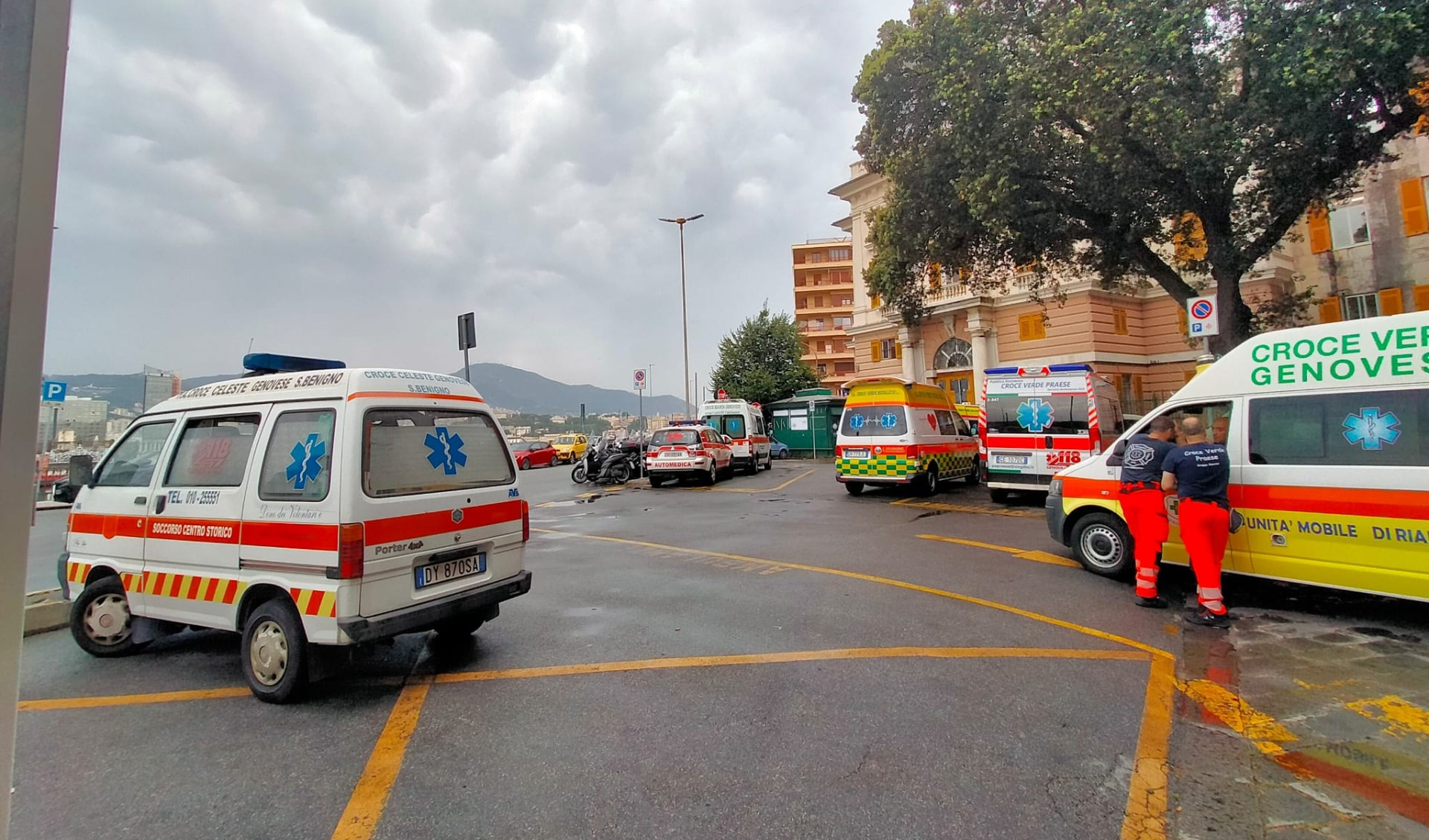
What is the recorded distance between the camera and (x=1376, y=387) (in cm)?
504

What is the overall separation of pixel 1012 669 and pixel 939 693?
68 cm

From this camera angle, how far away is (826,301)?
75.2m

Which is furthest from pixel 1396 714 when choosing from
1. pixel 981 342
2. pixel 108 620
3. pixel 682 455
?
pixel 981 342

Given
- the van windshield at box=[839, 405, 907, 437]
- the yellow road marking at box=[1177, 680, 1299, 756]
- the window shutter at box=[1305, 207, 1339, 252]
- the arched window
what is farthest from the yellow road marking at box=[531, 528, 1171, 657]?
the arched window

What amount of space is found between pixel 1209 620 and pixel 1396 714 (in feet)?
5.39

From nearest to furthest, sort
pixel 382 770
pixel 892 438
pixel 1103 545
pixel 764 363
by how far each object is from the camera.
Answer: pixel 382 770 → pixel 1103 545 → pixel 892 438 → pixel 764 363

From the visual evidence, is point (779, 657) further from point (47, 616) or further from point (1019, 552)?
point (47, 616)

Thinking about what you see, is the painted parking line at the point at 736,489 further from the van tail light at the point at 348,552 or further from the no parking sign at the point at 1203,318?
the van tail light at the point at 348,552

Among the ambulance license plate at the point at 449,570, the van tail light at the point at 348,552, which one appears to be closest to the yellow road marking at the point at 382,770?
the ambulance license plate at the point at 449,570

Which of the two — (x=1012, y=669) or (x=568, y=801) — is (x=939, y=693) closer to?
(x=1012, y=669)

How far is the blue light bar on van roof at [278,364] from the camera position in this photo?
472 cm

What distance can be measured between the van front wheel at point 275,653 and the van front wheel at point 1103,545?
676 centimetres

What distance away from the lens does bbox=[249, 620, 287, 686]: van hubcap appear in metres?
3.96

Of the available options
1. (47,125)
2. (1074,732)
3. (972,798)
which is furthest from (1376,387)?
(47,125)
